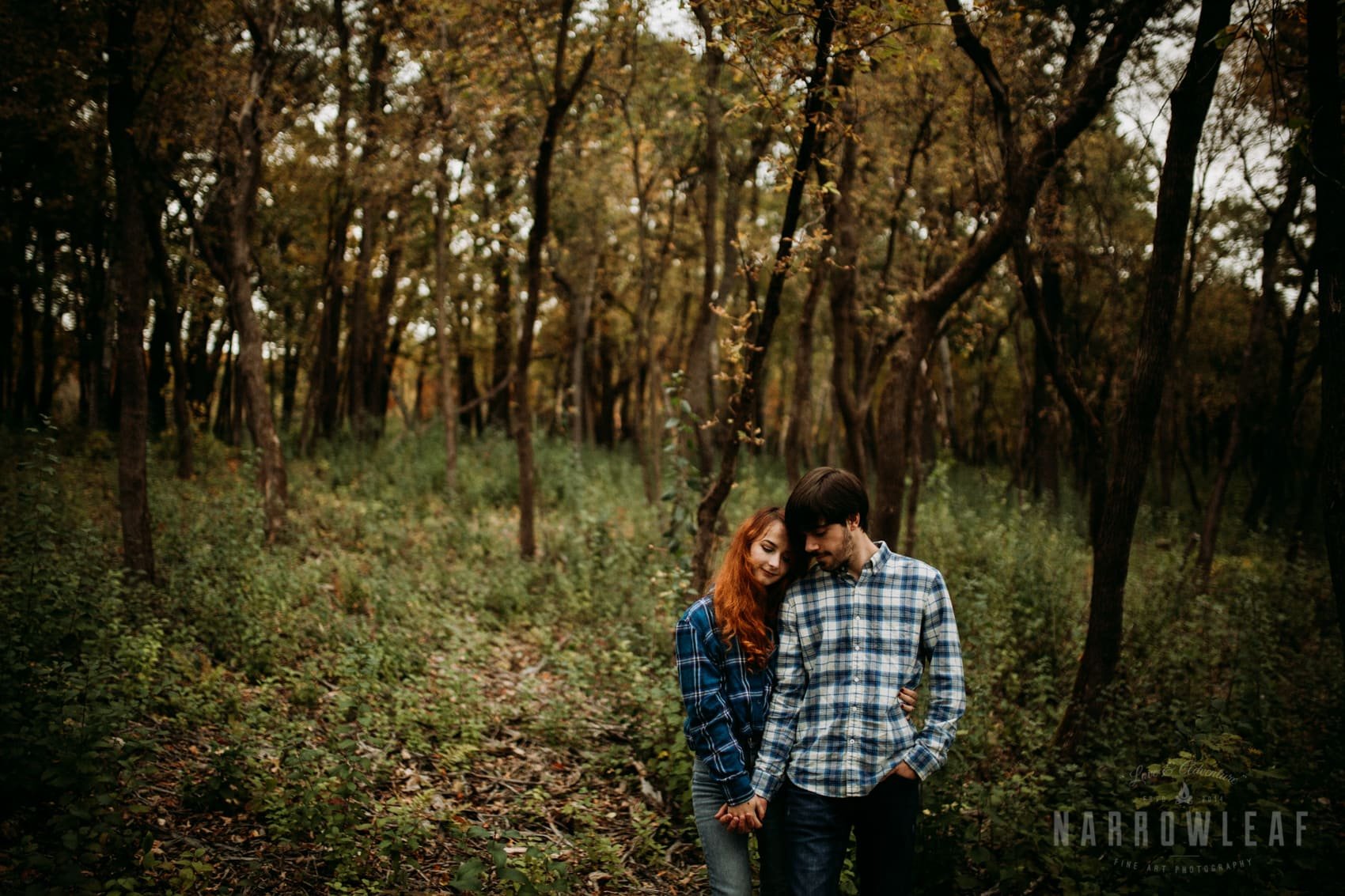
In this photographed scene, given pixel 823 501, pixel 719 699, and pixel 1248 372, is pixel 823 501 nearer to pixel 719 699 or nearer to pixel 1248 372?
pixel 719 699

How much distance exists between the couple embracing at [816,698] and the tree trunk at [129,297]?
6466mm

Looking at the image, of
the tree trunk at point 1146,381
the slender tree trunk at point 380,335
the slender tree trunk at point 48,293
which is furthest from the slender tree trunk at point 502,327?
the tree trunk at point 1146,381

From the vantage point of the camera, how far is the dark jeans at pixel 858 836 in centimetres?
286

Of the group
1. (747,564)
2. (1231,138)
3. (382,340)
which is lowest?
(747,564)

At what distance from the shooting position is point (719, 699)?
2.89 m

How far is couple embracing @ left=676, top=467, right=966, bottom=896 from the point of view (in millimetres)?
2865

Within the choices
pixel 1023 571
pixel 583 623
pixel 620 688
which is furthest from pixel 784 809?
pixel 1023 571

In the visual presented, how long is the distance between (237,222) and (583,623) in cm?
736

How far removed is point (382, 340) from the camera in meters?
21.9

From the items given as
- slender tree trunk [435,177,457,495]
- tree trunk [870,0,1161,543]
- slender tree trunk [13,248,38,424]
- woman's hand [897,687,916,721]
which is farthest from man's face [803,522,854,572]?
slender tree trunk [13,248,38,424]

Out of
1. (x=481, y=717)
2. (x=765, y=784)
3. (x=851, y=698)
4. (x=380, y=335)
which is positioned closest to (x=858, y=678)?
(x=851, y=698)

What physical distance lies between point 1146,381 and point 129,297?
834cm

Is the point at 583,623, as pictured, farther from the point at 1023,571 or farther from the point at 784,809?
the point at 784,809

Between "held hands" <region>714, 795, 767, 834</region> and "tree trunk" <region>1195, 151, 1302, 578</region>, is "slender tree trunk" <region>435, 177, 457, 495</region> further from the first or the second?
"tree trunk" <region>1195, 151, 1302, 578</region>
